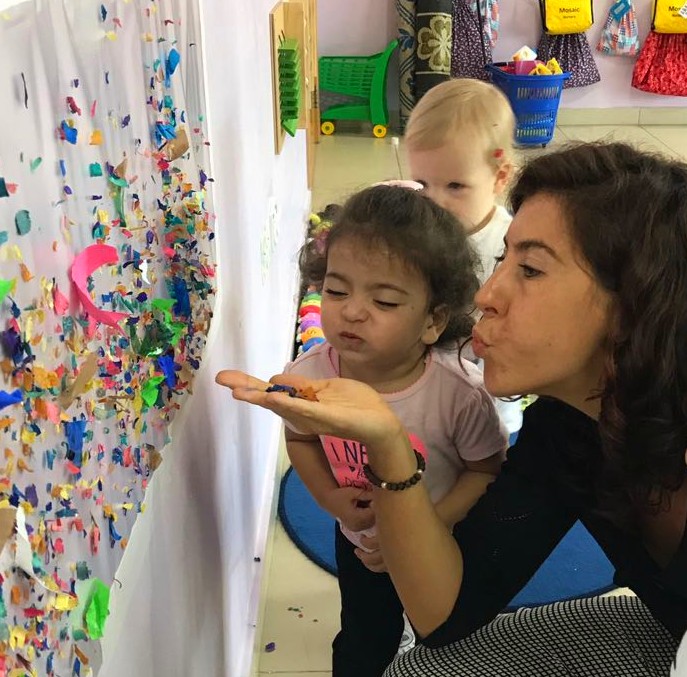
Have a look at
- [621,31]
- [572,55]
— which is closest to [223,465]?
[572,55]

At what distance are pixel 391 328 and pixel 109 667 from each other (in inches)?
19.3

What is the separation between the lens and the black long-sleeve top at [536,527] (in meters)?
0.91

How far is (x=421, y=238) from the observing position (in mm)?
980

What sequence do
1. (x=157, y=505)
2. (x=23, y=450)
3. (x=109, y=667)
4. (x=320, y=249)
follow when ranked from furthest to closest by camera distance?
(x=320, y=249) → (x=157, y=505) → (x=109, y=667) → (x=23, y=450)

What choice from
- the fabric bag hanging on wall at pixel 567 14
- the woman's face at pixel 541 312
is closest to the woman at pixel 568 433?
the woman's face at pixel 541 312

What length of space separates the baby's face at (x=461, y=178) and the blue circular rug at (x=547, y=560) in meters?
0.68

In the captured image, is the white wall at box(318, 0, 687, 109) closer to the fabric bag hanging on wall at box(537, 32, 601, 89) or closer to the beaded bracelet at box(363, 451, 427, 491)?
the fabric bag hanging on wall at box(537, 32, 601, 89)

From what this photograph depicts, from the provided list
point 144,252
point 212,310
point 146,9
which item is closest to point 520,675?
point 212,310

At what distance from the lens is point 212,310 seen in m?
0.92

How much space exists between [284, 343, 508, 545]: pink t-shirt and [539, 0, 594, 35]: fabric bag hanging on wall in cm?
384

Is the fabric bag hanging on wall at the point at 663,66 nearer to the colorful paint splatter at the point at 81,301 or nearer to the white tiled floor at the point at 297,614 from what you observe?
the white tiled floor at the point at 297,614

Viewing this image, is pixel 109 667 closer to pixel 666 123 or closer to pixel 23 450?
pixel 23 450

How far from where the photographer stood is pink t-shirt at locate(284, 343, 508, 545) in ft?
3.36

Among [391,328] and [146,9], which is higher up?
[146,9]
